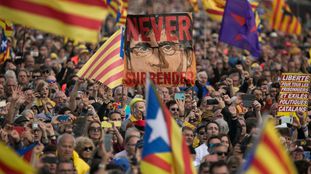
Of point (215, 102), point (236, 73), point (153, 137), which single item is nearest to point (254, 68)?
point (236, 73)

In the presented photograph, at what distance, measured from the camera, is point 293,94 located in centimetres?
1822

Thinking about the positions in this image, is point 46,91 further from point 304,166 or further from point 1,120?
point 304,166

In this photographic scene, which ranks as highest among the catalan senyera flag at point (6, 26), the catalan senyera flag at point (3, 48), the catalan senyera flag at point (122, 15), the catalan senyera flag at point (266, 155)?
the catalan senyera flag at point (122, 15)

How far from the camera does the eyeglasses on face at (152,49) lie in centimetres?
1711

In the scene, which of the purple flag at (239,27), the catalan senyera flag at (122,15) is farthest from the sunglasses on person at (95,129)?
the catalan senyera flag at (122,15)

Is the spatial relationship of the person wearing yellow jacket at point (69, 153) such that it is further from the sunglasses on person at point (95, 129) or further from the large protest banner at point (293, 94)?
the large protest banner at point (293, 94)

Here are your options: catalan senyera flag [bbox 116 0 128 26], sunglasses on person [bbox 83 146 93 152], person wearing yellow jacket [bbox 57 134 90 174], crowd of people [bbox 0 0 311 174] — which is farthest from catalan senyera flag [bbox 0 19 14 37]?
person wearing yellow jacket [bbox 57 134 90 174]

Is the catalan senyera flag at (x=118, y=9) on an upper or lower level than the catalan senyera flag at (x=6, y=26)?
upper

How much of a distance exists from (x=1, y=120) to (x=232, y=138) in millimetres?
2867

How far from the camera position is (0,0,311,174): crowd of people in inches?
520

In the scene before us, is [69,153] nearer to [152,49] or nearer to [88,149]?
[88,149]

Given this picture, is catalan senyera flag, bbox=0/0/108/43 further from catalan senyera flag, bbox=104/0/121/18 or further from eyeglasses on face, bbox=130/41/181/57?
catalan senyera flag, bbox=104/0/121/18

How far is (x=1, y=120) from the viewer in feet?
53.4

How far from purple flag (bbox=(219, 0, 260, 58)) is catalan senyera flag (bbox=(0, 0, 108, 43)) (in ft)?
33.4
